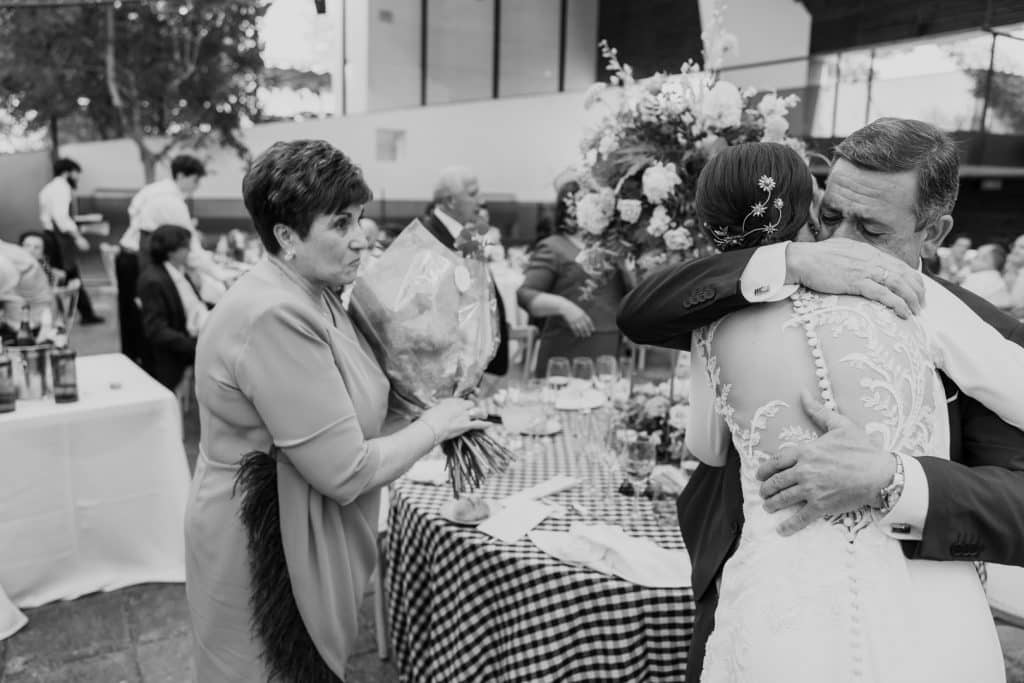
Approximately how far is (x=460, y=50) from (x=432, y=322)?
14025mm

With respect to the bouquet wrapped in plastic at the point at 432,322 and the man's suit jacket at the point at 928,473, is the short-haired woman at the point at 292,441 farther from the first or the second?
the man's suit jacket at the point at 928,473

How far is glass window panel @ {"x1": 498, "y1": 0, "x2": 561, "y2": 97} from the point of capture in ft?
48.1

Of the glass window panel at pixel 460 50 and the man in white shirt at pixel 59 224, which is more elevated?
the glass window panel at pixel 460 50

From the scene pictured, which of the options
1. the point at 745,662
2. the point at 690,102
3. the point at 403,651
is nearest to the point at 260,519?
the point at 403,651

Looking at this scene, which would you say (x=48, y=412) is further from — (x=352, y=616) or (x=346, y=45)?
(x=346, y=45)

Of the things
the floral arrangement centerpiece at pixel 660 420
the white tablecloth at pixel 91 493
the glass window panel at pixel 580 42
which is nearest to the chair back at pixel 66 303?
the white tablecloth at pixel 91 493

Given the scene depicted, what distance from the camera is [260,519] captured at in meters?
1.58

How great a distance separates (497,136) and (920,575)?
44.9 ft

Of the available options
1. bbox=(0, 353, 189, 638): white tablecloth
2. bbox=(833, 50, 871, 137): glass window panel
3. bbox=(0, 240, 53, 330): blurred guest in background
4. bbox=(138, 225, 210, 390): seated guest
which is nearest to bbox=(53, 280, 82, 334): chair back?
bbox=(138, 225, 210, 390): seated guest

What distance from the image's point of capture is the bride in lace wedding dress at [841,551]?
998mm

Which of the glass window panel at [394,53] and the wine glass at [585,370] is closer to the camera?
the wine glass at [585,370]

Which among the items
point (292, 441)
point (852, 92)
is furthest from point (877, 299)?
point (852, 92)

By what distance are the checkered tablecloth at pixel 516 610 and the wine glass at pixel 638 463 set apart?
47mm

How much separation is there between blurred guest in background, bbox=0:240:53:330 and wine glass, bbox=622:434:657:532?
9.03 ft
